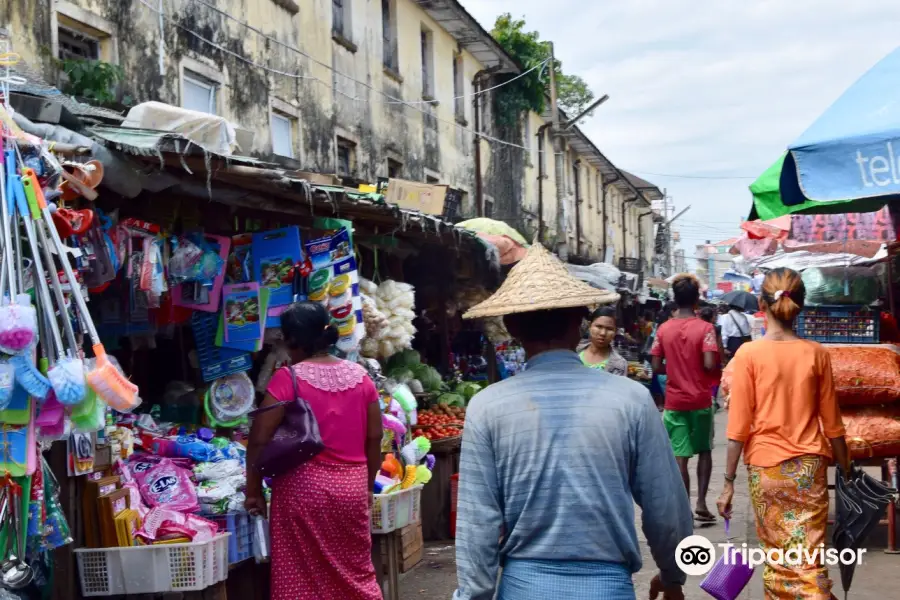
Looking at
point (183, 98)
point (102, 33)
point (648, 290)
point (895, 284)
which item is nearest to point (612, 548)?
point (895, 284)

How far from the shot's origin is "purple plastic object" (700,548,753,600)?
14.4 feet

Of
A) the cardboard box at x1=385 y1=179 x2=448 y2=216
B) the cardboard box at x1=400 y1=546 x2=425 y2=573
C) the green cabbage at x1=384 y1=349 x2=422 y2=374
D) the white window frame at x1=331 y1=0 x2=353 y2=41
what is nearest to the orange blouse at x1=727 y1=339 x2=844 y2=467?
the cardboard box at x1=400 y1=546 x2=425 y2=573

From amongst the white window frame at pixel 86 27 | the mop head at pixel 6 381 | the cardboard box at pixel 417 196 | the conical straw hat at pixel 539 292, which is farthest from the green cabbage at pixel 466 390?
the conical straw hat at pixel 539 292

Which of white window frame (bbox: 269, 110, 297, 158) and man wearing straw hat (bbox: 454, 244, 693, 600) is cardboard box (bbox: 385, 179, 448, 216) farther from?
man wearing straw hat (bbox: 454, 244, 693, 600)

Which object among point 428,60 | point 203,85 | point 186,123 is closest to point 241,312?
point 186,123

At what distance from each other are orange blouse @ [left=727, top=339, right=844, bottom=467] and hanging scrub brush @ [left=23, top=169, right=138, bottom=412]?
2.69m

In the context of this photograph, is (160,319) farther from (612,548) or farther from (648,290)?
(648,290)

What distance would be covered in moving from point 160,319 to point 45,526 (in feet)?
6.31

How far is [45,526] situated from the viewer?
4.16 metres

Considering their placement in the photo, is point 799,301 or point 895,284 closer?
point 799,301

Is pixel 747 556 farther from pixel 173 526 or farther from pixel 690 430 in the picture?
pixel 690 430

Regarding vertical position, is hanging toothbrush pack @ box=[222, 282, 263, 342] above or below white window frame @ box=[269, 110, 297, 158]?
below

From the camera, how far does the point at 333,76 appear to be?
15.4 metres

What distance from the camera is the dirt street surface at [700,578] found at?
6152 mm
